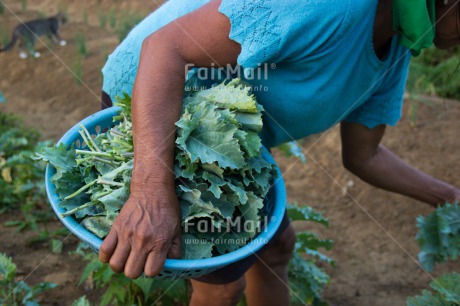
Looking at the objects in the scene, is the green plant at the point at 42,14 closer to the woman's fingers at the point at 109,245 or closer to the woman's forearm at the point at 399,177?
the woman's forearm at the point at 399,177

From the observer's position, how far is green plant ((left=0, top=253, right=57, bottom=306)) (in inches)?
89.3

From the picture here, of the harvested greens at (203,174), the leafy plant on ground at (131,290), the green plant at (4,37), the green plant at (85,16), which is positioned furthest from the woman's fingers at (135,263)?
the green plant at (85,16)

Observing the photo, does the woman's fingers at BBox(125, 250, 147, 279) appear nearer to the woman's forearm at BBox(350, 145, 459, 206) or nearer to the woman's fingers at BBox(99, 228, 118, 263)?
the woman's fingers at BBox(99, 228, 118, 263)

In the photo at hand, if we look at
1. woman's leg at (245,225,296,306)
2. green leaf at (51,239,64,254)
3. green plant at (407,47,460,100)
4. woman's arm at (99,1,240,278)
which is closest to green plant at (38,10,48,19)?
green leaf at (51,239,64,254)

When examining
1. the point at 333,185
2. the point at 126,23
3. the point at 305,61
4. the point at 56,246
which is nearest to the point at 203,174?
the point at 305,61

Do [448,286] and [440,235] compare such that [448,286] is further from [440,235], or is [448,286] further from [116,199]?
[116,199]

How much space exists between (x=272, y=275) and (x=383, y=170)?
24.3 inches

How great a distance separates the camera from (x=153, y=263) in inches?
58.1

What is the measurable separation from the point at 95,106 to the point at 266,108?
8.15ft

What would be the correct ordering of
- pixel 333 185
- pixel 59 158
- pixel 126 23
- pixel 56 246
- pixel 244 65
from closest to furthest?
1. pixel 244 65
2. pixel 59 158
3. pixel 56 246
4. pixel 333 185
5. pixel 126 23

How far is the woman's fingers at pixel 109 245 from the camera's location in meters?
1.49

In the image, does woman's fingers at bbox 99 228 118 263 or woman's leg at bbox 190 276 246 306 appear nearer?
woman's fingers at bbox 99 228 118 263

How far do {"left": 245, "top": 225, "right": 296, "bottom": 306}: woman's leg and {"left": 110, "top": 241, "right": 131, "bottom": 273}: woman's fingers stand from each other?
2.46 feet

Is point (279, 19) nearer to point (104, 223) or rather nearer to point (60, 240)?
point (104, 223)
